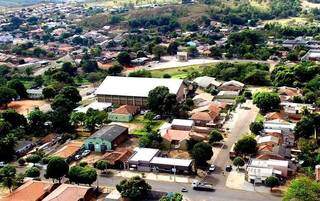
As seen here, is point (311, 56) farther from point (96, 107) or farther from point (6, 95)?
point (6, 95)

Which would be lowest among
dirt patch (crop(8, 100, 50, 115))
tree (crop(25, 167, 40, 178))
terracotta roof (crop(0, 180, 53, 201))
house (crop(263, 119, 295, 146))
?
dirt patch (crop(8, 100, 50, 115))

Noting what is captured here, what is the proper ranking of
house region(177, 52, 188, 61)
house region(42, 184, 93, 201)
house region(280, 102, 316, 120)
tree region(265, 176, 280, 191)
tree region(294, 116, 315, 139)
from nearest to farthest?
house region(42, 184, 93, 201) < tree region(265, 176, 280, 191) < tree region(294, 116, 315, 139) < house region(280, 102, 316, 120) < house region(177, 52, 188, 61)

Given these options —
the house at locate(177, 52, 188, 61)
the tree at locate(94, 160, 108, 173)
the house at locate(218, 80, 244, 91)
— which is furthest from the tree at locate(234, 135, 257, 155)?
the house at locate(177, 52, 188, 61)

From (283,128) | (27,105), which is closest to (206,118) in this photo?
(283,128)

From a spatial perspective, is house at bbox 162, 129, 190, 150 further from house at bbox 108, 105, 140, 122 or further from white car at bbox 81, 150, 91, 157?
house at bbox 108, 105, 140, 122

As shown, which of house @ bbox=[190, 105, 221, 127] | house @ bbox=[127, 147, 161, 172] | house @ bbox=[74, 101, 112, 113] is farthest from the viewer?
house @ bbox=[74, 101, 112, 113]

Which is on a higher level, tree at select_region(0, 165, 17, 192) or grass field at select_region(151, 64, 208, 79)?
tree at select_region(0, 165, 17, 192)
